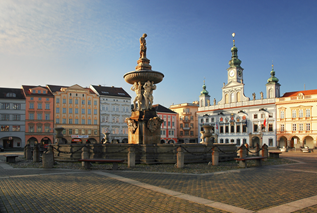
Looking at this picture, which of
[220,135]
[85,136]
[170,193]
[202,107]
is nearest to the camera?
[170,193]

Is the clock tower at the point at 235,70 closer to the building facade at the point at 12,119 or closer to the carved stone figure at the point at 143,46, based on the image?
the building facade at the point at 12,119

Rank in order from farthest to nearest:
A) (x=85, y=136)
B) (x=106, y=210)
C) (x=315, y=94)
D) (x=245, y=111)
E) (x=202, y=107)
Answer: (x=202, y=107) < (x=245, y=111) < (x=85, y=136) < (x=315, y=94) < (x=106, y=210)

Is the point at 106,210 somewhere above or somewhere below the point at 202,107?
below

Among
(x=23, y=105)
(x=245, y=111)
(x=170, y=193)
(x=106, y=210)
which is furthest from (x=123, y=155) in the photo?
(x=245, y=111)

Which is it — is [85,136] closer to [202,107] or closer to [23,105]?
[23,105]

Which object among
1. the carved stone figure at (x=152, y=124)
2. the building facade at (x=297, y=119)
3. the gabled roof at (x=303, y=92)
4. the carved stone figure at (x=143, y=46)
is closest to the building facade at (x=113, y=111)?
the building facade at (x=297, y=119)

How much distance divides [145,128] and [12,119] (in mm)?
49884

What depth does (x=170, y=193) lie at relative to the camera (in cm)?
842

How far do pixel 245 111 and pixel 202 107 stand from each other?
15.3m

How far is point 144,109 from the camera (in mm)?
19516

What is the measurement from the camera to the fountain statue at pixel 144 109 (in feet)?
61.9

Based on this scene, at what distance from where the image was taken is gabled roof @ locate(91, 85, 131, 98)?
230 feet

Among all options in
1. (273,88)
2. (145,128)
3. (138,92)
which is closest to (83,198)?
(145,128)

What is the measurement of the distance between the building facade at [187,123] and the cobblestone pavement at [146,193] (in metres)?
76.5
